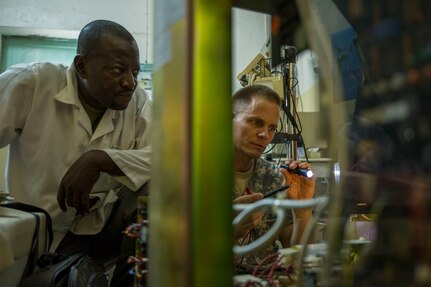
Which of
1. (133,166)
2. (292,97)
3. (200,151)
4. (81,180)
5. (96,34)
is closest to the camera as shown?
(200,151)

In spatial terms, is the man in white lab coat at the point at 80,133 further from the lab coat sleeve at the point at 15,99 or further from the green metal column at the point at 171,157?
the green metal column at the point at 171,157

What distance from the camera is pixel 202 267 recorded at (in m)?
0.38

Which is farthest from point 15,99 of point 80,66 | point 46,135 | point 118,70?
point 118,70

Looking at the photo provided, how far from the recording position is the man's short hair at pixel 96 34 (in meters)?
1.56

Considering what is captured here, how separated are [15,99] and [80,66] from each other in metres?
0.28

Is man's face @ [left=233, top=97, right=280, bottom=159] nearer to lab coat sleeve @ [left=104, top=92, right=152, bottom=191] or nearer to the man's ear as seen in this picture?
lab coat sleeve @ [left=104, top=92, right=152, bottom=191]

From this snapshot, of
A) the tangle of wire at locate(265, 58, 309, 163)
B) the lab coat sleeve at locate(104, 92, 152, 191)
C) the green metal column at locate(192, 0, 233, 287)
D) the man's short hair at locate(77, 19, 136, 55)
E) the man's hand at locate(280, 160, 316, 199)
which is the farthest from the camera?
the tangle of wire at locate(265, 58, 309, 163)

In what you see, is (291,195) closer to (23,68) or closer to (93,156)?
(93,156)

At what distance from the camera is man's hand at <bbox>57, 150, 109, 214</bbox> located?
4.08 feet

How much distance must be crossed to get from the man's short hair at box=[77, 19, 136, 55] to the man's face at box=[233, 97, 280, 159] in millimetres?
526

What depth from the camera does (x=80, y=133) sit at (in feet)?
5.01

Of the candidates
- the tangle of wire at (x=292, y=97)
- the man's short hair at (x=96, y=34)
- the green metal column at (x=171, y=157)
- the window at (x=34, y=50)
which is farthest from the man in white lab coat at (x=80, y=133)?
the window at (x=34, y=50)

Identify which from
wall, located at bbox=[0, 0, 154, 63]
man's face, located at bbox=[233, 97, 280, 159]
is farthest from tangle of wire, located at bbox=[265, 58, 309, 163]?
wall, located at bbox=[0, 0, 154, 63]

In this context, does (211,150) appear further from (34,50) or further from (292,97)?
(34,50)
